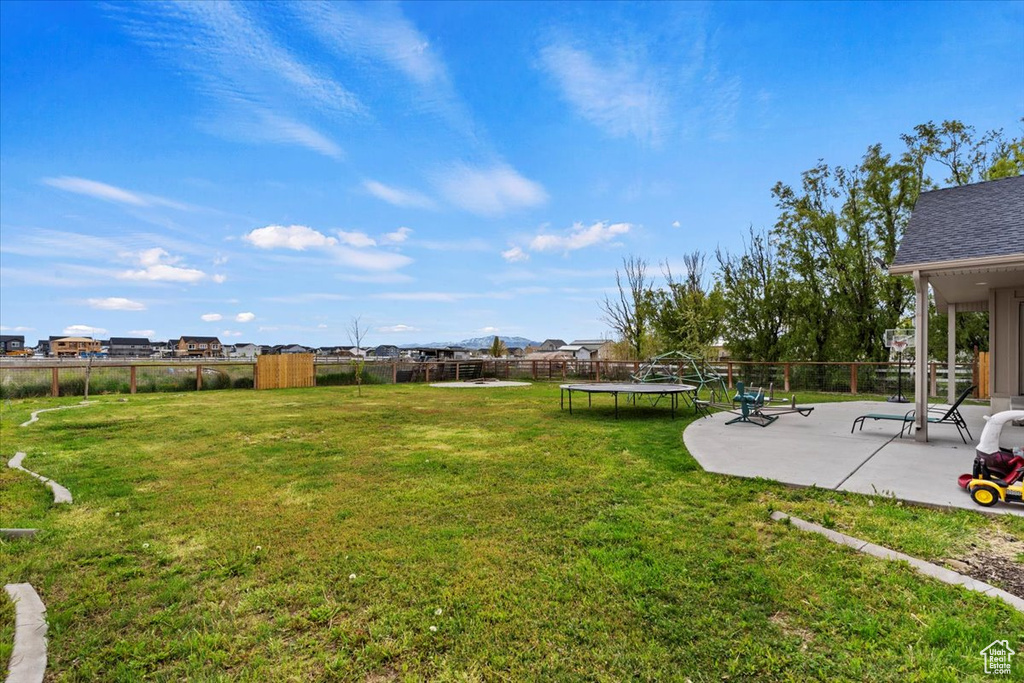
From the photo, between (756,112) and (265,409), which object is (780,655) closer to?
(265,409)

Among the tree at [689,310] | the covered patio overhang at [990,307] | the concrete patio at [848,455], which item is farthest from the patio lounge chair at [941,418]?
the tree at [689,310]

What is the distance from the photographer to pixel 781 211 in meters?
19.5

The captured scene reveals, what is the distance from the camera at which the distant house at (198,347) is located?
2592 inches

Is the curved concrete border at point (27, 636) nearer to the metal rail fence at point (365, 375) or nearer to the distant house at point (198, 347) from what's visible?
the metal rail fence at point (365, 375)

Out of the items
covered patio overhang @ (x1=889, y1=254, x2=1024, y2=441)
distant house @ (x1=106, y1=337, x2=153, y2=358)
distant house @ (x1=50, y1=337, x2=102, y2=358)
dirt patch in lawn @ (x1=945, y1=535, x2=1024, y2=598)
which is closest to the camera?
dirt patch in lawn @ (x1=945, y1=535, x2=1024, y2=598)

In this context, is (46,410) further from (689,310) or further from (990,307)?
(689,310)

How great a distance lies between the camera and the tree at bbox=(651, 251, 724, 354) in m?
21.0

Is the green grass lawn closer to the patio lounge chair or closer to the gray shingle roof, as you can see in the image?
the patio lounge chair

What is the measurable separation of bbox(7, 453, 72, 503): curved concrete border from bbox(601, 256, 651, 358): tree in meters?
22.8

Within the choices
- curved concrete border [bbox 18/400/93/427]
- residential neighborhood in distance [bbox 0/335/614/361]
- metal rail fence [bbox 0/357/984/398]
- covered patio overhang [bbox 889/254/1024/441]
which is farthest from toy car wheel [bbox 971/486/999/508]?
residential neighborhood in distance [bbox 0/335/614/361]

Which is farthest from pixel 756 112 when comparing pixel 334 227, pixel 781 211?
pixel 334 227

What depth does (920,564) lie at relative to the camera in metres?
2.86

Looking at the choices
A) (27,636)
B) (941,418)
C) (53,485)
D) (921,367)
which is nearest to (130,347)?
(53,485)

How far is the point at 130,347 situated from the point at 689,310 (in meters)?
77.4
